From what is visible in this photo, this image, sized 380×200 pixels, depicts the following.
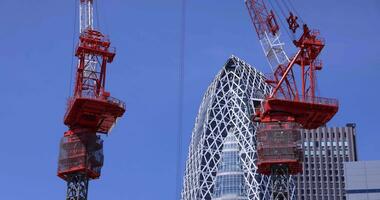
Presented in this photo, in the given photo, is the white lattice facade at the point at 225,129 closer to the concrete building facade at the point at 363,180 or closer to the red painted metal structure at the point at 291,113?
the concrete building facade at the point at 363,180

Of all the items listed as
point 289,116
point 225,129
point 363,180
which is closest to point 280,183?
point 289,116

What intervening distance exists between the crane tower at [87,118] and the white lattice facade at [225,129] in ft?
249

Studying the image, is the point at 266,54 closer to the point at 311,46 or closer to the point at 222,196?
the point at 311,46

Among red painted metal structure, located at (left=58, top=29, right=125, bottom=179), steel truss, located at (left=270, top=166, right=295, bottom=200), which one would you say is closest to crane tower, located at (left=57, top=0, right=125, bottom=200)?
red painted metal structure, located at (left=58, top=29, right=125, bottom=179)

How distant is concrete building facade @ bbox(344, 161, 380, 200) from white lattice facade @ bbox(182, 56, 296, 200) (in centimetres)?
2553

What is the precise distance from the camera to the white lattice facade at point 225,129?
175 meters

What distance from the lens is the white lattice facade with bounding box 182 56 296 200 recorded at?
574ft

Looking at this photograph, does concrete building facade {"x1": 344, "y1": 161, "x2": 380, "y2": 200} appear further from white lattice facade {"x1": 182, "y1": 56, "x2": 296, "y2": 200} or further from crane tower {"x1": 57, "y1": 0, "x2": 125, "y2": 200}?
crane tower {"x1": 57, "y1": 0, "x2": 125, "y2": 200}

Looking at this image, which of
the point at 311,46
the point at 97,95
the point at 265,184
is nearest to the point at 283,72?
the point at 311,46

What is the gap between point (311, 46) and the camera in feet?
334

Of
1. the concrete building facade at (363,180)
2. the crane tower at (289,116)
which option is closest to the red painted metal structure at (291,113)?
the crane tower at (289,116)

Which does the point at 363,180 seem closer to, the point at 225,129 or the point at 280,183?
the point at 225,129

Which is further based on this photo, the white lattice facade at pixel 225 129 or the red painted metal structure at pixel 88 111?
the white lattice facade at pixel 225 129

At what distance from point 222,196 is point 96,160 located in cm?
7614
